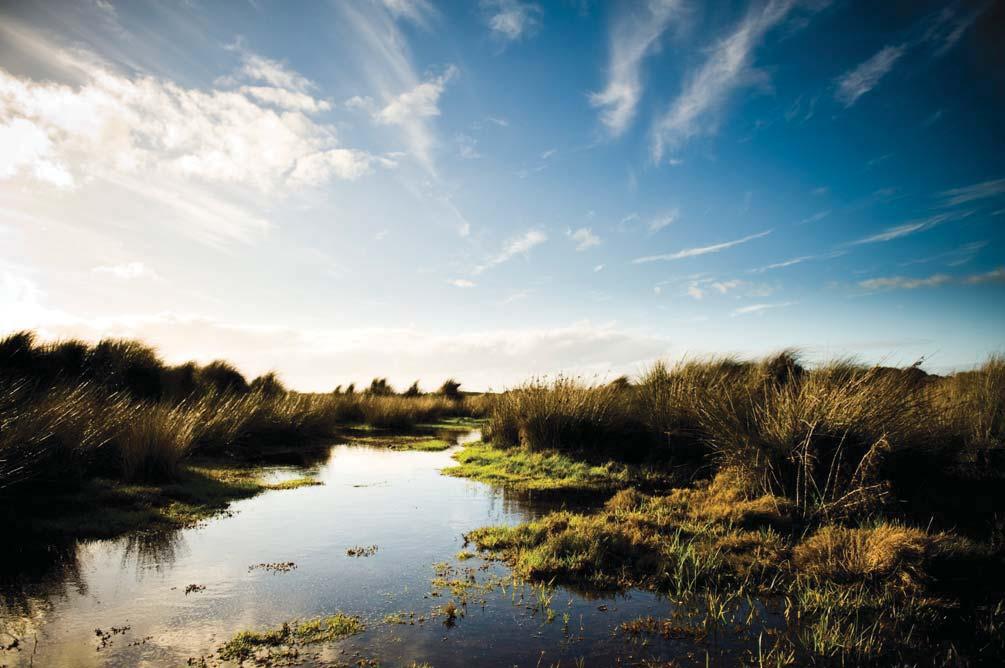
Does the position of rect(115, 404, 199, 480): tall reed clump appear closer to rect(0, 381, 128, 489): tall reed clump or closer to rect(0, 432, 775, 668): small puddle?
rect(0, 381, 128, 489): tall reed clump

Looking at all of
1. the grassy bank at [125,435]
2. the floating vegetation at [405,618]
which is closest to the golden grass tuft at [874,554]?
the floating vegetation at [405,618]

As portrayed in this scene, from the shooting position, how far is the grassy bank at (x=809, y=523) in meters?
4.62

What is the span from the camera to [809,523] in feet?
23.5

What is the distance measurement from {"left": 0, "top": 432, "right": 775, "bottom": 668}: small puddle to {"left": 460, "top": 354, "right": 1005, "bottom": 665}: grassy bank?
2.04ft

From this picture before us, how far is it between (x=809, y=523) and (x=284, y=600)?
6.35 m

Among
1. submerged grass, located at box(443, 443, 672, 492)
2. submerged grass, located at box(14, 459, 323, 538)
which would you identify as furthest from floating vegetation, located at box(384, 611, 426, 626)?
submerged grass, located at box(443, 443, 672, 492)

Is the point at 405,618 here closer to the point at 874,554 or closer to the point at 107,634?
the point at 107,634

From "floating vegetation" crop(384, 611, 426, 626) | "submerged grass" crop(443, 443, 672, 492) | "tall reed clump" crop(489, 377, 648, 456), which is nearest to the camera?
"floating vegetation" crop(384, 611, 426, 626)

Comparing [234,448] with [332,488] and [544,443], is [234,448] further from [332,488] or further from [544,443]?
[544,443]

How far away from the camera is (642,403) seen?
14109mm

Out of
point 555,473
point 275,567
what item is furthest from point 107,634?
point 555,473

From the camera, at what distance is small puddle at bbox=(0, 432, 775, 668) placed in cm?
405

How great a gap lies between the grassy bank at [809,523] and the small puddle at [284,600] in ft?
2.04

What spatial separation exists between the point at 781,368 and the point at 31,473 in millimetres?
16009
